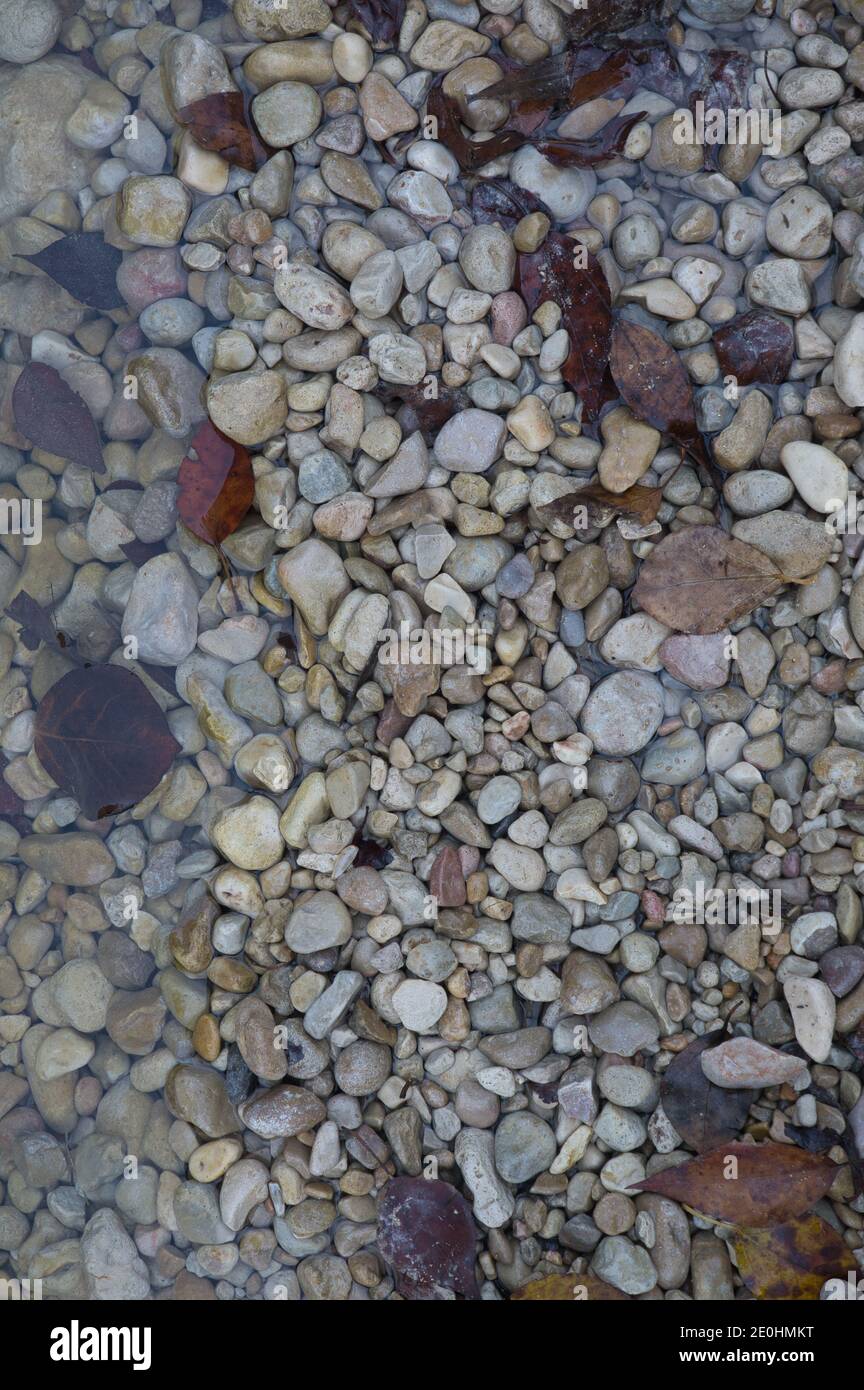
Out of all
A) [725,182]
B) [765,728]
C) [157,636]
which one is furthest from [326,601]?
[725,182]

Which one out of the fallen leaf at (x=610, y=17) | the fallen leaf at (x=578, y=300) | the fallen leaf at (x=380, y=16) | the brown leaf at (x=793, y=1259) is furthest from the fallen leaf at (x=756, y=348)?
the brown leaf at (x=793, y=1259)

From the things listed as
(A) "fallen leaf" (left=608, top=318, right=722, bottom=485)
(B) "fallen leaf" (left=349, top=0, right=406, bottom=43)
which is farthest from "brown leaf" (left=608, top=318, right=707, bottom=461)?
(B) "fallen leaf" (left=349, top=0, right=406, bottom=43)

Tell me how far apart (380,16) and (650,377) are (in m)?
0.92

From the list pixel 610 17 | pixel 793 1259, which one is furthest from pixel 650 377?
pixel 793 1259

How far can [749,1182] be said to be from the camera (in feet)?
6.10

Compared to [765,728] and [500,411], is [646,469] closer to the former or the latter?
[500,411]

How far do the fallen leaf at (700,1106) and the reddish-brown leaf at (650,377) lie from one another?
1265mm

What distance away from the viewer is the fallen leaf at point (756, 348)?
6.31ft

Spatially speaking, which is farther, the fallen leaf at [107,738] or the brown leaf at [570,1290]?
the fallen leaf at [107,738]

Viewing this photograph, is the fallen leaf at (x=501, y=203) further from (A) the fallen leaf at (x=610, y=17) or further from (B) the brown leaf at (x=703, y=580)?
(B) the brown leaf at (x=703, y=580)

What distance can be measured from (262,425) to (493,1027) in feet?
4.25

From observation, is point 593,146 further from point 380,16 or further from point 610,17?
point 380,16

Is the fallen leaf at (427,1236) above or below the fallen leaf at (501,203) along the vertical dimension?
below

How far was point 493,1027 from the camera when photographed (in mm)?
1946
